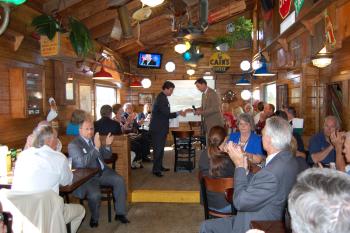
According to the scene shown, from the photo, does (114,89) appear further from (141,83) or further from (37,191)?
(37,191)

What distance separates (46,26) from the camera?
4570 mm

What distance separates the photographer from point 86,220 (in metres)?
4.42

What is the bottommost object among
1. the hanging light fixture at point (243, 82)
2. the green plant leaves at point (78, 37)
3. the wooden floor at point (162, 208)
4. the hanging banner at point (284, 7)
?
the wooden floor at point (162, 208)

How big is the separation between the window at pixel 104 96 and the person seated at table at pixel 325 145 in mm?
5866

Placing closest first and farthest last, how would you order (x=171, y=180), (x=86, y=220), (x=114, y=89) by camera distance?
(x=86, y=220) → (x=171, y=180) → (x=114, y=89)

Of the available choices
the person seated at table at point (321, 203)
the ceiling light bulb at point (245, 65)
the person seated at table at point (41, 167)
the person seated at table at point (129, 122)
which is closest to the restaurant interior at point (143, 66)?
the person seated at table at point (41, 167)

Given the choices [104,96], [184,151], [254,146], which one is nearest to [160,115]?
[184,151]

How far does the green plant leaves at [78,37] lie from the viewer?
4.92 metres

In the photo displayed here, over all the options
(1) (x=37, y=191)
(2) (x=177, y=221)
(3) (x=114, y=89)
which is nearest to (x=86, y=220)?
(2) (x=177, y=221)

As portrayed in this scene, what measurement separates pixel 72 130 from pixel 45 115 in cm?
46

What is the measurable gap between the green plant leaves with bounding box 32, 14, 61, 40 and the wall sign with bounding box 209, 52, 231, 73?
661 cm

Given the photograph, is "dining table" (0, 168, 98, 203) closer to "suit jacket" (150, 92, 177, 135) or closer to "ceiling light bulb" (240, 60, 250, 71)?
"suit jacket" (150, 92, 177, 135)

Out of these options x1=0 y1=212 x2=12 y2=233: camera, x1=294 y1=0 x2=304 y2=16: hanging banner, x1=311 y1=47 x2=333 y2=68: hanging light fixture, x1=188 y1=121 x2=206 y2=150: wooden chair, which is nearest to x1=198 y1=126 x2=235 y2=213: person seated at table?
x1=0 y1=212 x2=12 y2=233: camera

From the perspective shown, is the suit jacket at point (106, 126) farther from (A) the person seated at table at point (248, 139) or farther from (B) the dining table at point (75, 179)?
(A) the person seated at table at point (248, 139)
